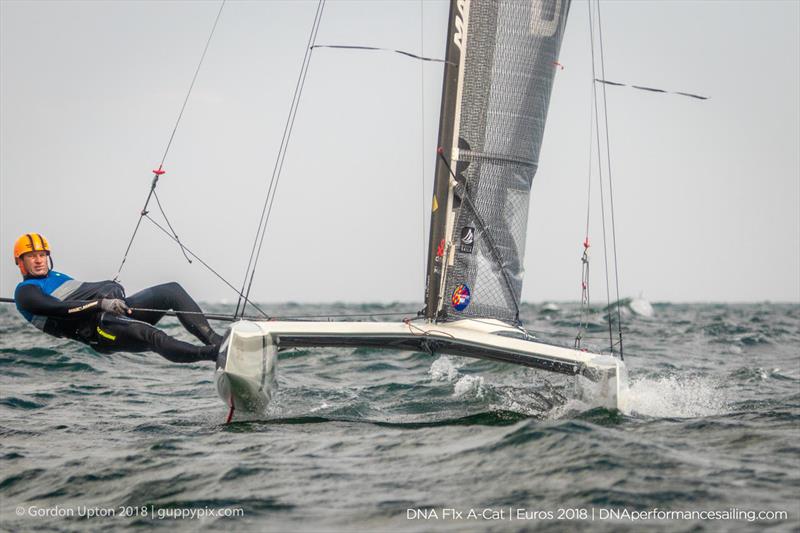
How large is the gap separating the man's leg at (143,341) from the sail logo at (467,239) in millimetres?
2192

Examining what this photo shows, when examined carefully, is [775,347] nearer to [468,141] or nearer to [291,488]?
[468,141]

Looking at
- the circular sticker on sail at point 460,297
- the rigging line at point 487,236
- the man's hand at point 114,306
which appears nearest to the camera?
the man's hand at point 114,306

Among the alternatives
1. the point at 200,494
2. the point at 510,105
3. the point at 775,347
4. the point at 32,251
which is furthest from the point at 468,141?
the point at 775,347

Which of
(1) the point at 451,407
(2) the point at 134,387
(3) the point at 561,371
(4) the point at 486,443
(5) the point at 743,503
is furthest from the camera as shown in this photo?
(2) the point at 134,387

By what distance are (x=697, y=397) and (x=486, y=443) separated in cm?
294

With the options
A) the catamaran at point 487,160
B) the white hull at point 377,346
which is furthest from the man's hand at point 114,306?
the catamaran at point 487,160

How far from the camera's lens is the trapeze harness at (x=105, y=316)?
635 cm

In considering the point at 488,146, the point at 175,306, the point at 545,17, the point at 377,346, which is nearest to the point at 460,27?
the point at 545,17

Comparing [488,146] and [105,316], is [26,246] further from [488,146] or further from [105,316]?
[488,146]

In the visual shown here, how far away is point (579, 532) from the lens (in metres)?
3.64

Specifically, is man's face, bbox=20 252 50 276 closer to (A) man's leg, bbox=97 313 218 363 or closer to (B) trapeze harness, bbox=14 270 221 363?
(B) trapeze harness, bbox=14 270 221 363

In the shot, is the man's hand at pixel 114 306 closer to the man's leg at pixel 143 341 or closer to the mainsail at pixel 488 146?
the man's leg at pixel 143 341

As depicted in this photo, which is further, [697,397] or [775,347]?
[775,347]

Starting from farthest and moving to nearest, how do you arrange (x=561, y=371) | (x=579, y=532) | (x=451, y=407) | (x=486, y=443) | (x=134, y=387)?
1. (x=134, y=387)
2. (x=451, y=407)
3. (x=561, y=371)
4. (x=486, y=443)
5. (x=579, y=532)
